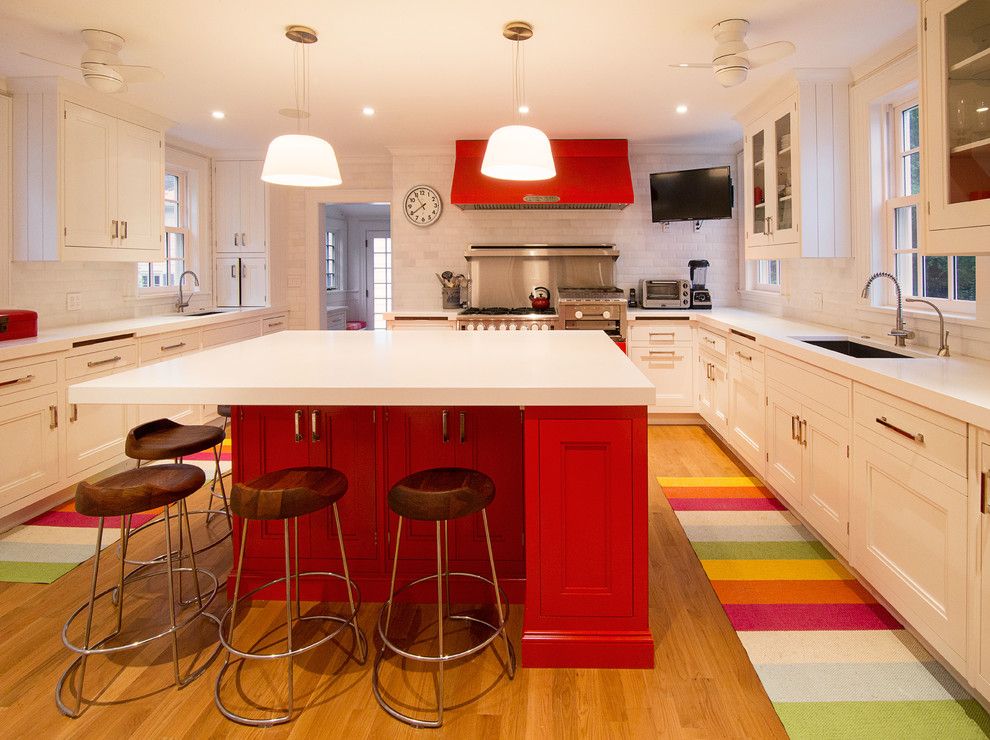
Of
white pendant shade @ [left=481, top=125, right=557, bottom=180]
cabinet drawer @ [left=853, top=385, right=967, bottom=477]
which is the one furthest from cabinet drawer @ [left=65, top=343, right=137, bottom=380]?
cabinet drawer @ [left=853, top=385, right=967, bottom=477]

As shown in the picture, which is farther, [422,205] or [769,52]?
[422,205]

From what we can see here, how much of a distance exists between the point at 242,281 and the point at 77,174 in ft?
7.71

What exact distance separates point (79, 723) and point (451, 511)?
124 centimetres

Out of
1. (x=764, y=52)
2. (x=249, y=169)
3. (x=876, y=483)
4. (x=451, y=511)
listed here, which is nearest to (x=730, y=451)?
(x=876, y=483)

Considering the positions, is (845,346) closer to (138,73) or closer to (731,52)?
(731,52)

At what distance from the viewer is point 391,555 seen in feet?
8.64

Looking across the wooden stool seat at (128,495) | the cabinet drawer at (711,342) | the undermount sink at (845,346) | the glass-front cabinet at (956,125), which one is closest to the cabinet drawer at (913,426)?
the glass-front cabinet at (956,125)

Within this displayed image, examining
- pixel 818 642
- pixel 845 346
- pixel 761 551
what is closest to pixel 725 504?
pixel 761 551

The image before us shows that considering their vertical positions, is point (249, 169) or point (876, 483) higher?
point (249, 169)

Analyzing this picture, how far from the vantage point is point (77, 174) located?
14.1 feet

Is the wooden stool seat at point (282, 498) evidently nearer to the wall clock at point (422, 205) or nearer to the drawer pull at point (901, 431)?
the drawer pull at point (901, 431)

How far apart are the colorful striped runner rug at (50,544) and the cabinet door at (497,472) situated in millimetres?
1868

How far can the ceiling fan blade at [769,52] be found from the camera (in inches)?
118

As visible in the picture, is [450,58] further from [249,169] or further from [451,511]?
[249,169]
